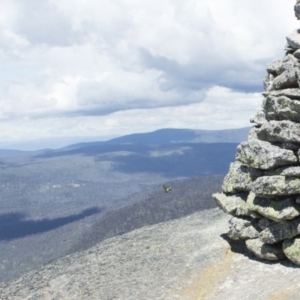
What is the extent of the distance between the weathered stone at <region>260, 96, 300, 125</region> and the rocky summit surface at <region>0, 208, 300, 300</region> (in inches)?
523

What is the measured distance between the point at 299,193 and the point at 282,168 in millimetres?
3036

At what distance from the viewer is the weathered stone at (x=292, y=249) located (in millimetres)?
40500

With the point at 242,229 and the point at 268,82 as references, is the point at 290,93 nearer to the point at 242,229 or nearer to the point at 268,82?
the point at 268,82

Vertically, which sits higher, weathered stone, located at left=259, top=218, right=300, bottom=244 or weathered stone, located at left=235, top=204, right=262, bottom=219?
weathered stone, located at left=235, top=204, right=262, bottom=219

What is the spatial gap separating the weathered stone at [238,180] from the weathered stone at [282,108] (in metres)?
6.82

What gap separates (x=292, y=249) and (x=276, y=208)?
4198 millimetres

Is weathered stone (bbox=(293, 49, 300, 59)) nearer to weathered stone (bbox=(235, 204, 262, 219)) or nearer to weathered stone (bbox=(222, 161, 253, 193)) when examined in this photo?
weathered stone (bbox=(222, 161, 253, 193))

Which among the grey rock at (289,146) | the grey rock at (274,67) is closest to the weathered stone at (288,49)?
the grey rock at (274,67)

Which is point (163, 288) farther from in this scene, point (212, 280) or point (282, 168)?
point (282, 168)

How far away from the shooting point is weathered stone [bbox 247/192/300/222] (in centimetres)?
4122

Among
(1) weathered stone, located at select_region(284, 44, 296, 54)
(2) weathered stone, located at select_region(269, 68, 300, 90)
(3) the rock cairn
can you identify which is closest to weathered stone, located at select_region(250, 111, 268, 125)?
(3) the rock cairn

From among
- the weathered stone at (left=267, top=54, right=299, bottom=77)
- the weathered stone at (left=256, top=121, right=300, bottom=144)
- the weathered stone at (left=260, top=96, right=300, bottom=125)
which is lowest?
the weathered stone at (left=256, top=121, right=300, bottom=144)

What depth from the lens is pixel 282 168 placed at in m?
42.8

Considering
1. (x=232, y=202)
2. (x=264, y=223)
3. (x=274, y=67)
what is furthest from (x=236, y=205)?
(x=274, y=67)
